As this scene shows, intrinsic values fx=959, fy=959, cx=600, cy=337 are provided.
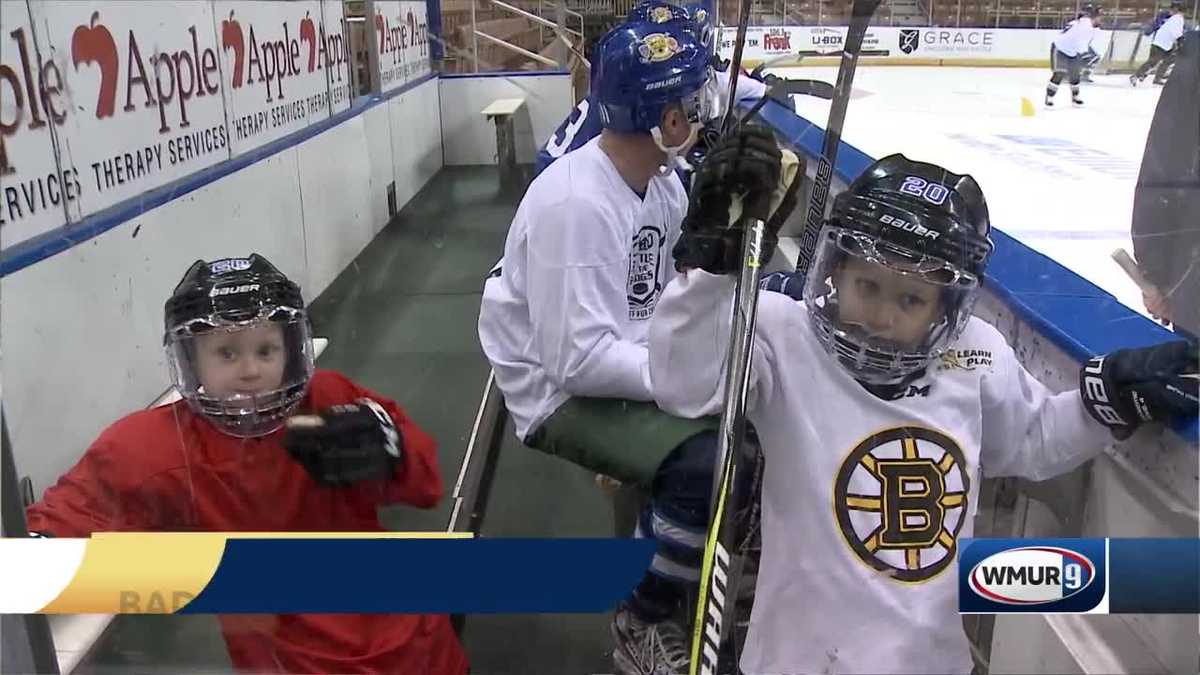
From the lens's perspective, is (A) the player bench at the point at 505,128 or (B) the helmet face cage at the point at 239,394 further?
(A) the player bench at the point at 505,128

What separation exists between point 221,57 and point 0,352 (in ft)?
3.16

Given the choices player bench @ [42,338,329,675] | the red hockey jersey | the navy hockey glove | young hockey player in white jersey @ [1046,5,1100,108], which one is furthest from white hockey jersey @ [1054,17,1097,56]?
player bench @ [42,338,329,675]

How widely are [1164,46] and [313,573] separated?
3.77 ft

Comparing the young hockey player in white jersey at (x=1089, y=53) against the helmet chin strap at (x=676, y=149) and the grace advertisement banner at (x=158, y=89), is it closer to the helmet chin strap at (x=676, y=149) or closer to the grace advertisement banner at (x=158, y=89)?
the helmet chin strap at (x=676, y=149)

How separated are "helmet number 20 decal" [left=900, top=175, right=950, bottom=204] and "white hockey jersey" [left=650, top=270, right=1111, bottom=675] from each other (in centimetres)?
15

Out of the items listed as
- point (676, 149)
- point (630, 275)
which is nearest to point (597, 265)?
point (630, 275)

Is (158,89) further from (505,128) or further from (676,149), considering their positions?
(676,149)

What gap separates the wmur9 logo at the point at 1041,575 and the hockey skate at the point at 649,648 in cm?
34

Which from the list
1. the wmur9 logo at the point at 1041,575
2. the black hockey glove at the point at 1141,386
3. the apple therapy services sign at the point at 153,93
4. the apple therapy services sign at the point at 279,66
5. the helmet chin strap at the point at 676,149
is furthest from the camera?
the apple therapy services sign at the point at 279,66

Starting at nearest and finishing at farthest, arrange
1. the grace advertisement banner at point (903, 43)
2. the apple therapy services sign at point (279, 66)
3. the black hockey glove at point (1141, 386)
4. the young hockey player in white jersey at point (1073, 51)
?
the black hockey glove at point (1141, 386) → the grace advertisement banner at point (903, 43) → the young hockey player in white jersey at point (1073, 51) → the apple therapy services sign at point (279, 66)

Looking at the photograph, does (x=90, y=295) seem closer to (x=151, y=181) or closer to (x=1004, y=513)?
(x=151, y=181)

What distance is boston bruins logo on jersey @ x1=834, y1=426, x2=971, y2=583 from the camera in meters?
0.90

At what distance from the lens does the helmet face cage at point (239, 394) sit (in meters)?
1.02

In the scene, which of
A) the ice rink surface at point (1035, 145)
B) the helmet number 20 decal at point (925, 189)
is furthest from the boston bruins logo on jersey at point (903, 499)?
the ice rink surface at point (1035, 145)
